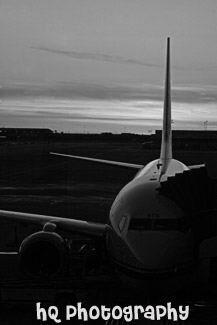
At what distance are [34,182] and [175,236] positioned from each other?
38.6 metres

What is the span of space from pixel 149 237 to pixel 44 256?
459 centimetres

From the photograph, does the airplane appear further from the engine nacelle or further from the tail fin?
the tail fin

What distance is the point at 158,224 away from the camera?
44.6 ft

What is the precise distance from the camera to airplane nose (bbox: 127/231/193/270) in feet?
42.3

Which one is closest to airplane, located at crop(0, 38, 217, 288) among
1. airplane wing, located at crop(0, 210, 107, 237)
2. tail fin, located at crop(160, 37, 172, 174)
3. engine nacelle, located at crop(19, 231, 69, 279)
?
engine nacelle, located at crop(19, 231, 69, 279)

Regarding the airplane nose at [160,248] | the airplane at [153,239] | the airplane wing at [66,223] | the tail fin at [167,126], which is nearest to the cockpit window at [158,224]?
the airplane at [153,239]

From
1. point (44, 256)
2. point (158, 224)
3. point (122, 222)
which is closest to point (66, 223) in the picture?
point (44, 256)

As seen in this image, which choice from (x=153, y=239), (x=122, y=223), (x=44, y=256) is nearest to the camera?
(x=153, y=239)

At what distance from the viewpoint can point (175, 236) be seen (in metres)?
13.4

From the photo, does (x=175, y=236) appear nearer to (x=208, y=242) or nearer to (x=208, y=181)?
(x=208, y=242)

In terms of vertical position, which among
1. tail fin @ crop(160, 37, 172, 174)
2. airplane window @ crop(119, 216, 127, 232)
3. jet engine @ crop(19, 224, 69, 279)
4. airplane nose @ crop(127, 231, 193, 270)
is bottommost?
Answer: jet engine @ crop(19, 224, 69, 279)

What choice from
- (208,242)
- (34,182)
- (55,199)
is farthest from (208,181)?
(34,182)

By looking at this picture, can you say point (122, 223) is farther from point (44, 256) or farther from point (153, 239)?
point (44, 256)

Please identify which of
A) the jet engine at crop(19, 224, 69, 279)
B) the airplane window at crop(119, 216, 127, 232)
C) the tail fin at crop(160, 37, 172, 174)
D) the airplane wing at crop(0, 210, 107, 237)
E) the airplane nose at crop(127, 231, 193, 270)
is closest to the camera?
the airplane nose at crop(127, 231, 193, 270)
